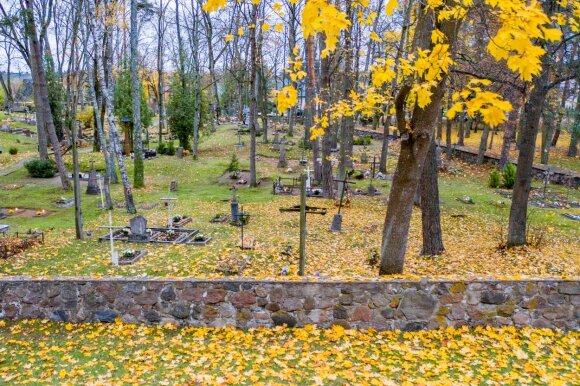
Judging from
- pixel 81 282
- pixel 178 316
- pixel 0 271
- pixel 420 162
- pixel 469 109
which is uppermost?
pixel 469 109

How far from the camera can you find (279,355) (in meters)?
5.55

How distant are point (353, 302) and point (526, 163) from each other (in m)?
7.21

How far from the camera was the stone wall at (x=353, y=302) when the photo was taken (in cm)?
611

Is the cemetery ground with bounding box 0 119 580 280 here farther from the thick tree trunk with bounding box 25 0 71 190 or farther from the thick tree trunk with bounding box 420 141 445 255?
the thick tree trunk with bounding box 25 0 71 190

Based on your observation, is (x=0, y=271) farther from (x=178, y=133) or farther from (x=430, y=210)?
(x=178, y=133)

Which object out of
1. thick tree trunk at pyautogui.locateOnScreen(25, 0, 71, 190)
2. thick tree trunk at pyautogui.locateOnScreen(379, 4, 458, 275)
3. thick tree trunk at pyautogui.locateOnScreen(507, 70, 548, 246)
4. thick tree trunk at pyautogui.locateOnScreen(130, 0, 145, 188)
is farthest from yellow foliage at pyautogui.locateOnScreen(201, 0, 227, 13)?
thick tree trunk at pyautogui.locateOnScreen(25, 0, 71, 190)

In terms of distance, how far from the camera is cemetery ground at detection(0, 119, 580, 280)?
9641mm

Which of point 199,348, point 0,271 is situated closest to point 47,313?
point 199,348

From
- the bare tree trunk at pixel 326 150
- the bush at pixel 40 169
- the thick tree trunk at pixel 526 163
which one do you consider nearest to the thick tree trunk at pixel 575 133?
the bare tree trunk at pixel 326 150

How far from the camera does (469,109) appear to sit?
455 cm

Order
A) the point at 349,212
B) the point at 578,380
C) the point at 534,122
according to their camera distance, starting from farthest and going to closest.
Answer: the point at 349,212, the point at 534,122, the point at 578,380

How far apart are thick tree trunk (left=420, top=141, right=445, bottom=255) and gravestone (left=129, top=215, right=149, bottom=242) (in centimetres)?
789

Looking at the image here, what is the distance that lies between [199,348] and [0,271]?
6871 millimetres

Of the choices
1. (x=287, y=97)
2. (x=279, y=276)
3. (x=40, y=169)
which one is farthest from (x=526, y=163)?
(x=40, y=169)
